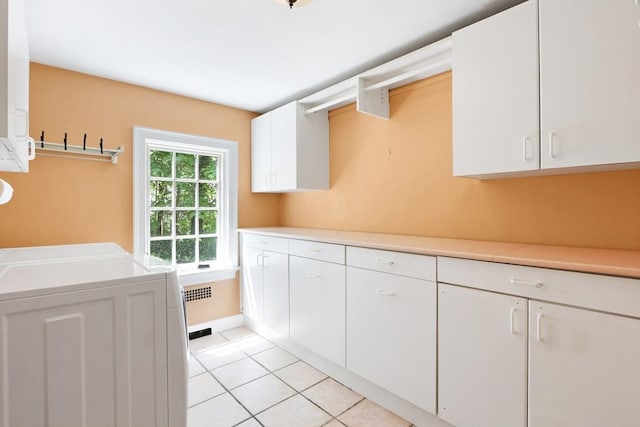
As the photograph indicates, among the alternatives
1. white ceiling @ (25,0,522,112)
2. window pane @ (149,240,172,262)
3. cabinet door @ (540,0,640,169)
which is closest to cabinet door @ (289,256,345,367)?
window pane @ (149,240,172,262)

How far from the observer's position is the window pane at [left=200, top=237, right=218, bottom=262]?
3285mm

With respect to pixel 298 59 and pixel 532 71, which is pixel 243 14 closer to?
pixel 298 59

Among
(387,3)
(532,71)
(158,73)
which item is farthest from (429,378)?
(158,73)

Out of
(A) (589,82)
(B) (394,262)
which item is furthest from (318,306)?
(A) (589,82)

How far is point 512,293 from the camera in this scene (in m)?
1.37

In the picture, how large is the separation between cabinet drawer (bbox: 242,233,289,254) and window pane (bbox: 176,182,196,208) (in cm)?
63

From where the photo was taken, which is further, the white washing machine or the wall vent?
the wall vent

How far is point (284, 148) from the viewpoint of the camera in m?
3.00

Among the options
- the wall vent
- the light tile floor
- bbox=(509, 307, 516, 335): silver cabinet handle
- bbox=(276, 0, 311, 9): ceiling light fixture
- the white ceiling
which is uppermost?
the white ceiling

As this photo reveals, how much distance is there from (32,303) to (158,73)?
213 cm

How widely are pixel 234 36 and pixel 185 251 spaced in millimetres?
2100

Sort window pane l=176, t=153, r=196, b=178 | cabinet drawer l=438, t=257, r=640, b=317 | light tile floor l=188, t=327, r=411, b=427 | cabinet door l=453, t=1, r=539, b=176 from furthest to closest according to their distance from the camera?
1. window pane l=176, t=153, r=196, b=178
2. light tile floor l=188, t=327, r=411, b=427
3. cabinet door l=453, t=1, r=539, b=176
4. cabinet drawer l=438, t=257, r=640, b=317

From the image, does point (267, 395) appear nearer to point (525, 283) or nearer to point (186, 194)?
point (525, 283)

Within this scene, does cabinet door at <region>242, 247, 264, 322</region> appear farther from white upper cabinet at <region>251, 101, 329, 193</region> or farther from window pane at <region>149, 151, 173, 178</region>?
window pane at <region>149, 151, 173, 178</region>
